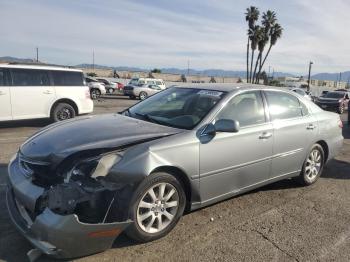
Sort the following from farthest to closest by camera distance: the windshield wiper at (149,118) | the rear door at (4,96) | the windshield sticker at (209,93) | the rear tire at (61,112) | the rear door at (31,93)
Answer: the rear tire at (61,112) → the rear door at (31,93) → the rear door at (4,96) → the windshield sticker at (209,93) → the windshield wiper at (149,118)

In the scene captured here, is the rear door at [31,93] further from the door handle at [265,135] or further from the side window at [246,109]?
the door handle at [265,135]

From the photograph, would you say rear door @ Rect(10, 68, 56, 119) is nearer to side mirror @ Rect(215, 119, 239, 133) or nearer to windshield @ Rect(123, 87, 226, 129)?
windshield @ Rect(123, 87, 226, 129)

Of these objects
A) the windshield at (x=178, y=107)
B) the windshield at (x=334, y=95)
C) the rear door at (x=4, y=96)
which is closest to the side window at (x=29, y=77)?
the rear door at (x=4, y=96)

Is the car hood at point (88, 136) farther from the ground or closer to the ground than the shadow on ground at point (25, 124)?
farther from the ground

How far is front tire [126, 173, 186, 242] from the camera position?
12.1 ft

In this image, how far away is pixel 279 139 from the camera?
5227 mm

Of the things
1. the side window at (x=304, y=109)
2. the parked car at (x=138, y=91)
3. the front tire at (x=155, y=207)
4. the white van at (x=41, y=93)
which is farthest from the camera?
the parked car at (x=138, y=91)

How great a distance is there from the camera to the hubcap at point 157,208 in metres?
3.78

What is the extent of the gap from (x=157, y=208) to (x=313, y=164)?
10.3 ft

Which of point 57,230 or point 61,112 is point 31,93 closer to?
point 61,112

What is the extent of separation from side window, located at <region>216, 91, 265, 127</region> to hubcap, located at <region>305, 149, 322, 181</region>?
53.3 inches

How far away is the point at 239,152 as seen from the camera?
4.62 m

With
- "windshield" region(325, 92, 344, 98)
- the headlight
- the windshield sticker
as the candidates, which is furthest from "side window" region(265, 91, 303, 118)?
"windshield" region(325, 92, 344, 98)

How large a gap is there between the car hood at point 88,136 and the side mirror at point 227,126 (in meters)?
0.43
